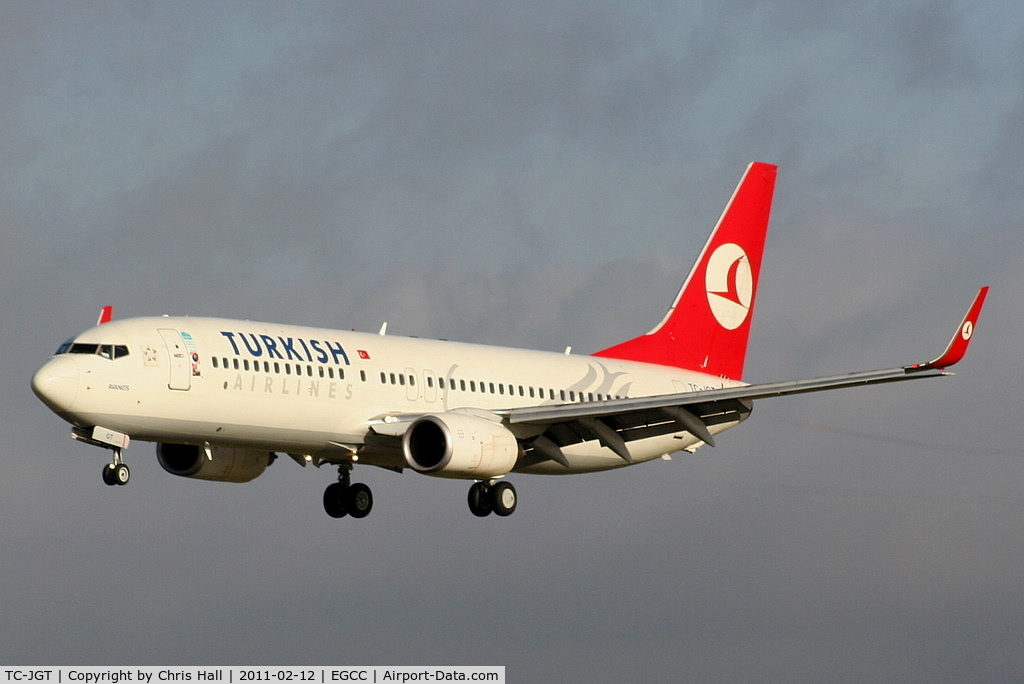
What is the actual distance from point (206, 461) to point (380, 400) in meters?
6.01

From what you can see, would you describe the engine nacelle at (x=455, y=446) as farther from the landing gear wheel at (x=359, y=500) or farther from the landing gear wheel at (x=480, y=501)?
the landing gear wheel at (x=359, y=500)

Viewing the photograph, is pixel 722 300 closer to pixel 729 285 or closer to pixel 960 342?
pixel 729 285

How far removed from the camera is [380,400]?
47125mm

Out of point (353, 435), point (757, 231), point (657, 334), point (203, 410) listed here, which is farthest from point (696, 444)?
point (203, 410)

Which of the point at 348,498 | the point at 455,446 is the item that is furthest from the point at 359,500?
the point at 455,446

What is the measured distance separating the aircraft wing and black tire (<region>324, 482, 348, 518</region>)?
5447 mm

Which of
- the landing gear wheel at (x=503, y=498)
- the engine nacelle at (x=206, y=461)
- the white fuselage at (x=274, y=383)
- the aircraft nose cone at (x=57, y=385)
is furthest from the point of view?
the engine nacelle at (x=206, y=461)

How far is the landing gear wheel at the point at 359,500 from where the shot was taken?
52188mm

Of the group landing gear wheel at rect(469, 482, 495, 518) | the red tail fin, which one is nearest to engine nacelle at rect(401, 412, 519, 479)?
landing gear wheel at rect(469, 482, 495, 518)

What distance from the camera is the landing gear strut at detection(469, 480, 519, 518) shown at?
161 feet

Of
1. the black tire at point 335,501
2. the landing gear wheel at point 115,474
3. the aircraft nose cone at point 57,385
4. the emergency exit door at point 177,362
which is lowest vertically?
the landing gear wheel at point 115,474

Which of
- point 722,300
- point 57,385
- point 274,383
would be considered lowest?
point 57,385

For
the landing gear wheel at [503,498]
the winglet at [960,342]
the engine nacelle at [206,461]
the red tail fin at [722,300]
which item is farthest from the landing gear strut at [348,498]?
the winglet at [960,342]

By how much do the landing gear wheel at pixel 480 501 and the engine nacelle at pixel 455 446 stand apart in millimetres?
2048
